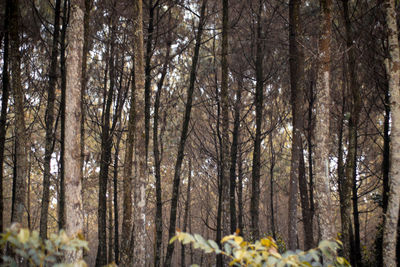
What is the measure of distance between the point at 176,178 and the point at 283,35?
21.3 ft

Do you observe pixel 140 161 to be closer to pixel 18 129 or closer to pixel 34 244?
pixel 18 129

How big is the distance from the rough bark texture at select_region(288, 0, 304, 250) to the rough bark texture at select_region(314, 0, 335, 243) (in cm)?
132

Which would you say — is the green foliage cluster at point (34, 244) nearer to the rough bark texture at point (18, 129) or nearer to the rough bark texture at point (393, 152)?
the rough bark texture at point (393, 152)

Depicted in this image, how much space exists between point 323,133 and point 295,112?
204 cm

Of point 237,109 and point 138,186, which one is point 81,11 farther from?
point 237,109

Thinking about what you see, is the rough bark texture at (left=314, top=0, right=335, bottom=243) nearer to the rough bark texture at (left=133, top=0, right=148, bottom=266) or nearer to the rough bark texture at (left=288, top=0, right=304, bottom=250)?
the rough bark texture at (left=288, top=0, right=304, bottom=250)

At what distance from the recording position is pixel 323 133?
5.84m

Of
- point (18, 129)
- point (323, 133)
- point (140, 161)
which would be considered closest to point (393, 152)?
point (323, 133)

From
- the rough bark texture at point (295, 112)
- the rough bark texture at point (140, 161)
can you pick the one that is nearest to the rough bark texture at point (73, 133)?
the rough bark texture at point (140, 161)

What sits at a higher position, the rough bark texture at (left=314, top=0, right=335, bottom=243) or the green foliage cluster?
the rough bark texture at (left=314, top=0, right=335, bottom=243)

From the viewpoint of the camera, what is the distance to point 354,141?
26.0ft

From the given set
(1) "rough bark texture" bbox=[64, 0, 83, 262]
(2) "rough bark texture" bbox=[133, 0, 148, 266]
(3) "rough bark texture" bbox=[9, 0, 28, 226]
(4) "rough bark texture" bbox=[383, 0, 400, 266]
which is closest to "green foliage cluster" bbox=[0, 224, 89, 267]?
(1) "rough bark texture" bbox=[64, 0, 83, 262]

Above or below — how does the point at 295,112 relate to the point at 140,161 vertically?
above

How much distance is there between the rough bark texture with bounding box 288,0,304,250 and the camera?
24.6 feet
